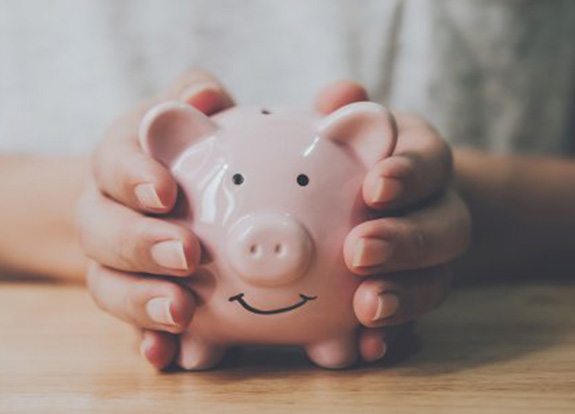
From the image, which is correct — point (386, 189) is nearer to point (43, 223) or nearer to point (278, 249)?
point (278, 249)

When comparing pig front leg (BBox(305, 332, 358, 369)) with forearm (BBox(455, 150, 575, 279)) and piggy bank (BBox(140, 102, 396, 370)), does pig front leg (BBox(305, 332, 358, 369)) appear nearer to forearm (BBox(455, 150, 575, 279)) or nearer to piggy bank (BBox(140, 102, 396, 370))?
piggy bank (BBox(140, 102, 396, 370))

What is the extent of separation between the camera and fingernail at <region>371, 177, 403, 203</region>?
0.59 metres

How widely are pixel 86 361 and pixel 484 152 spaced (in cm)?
55

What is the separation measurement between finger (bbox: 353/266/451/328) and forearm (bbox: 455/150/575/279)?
303mm

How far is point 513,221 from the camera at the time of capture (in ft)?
3.12

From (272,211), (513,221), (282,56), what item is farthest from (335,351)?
(282,56)

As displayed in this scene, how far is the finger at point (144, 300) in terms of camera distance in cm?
59

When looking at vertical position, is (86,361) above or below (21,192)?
below

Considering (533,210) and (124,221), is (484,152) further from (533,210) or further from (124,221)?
(124,221)

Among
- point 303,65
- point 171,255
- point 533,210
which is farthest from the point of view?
point 303,65

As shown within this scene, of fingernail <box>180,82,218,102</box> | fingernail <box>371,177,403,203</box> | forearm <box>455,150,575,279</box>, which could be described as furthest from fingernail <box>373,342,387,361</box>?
forearm <box>455,150,575,279</box>

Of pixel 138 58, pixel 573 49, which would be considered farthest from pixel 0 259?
pixel 573 49

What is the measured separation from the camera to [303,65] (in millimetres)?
1057

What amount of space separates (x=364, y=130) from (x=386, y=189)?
0.04m
